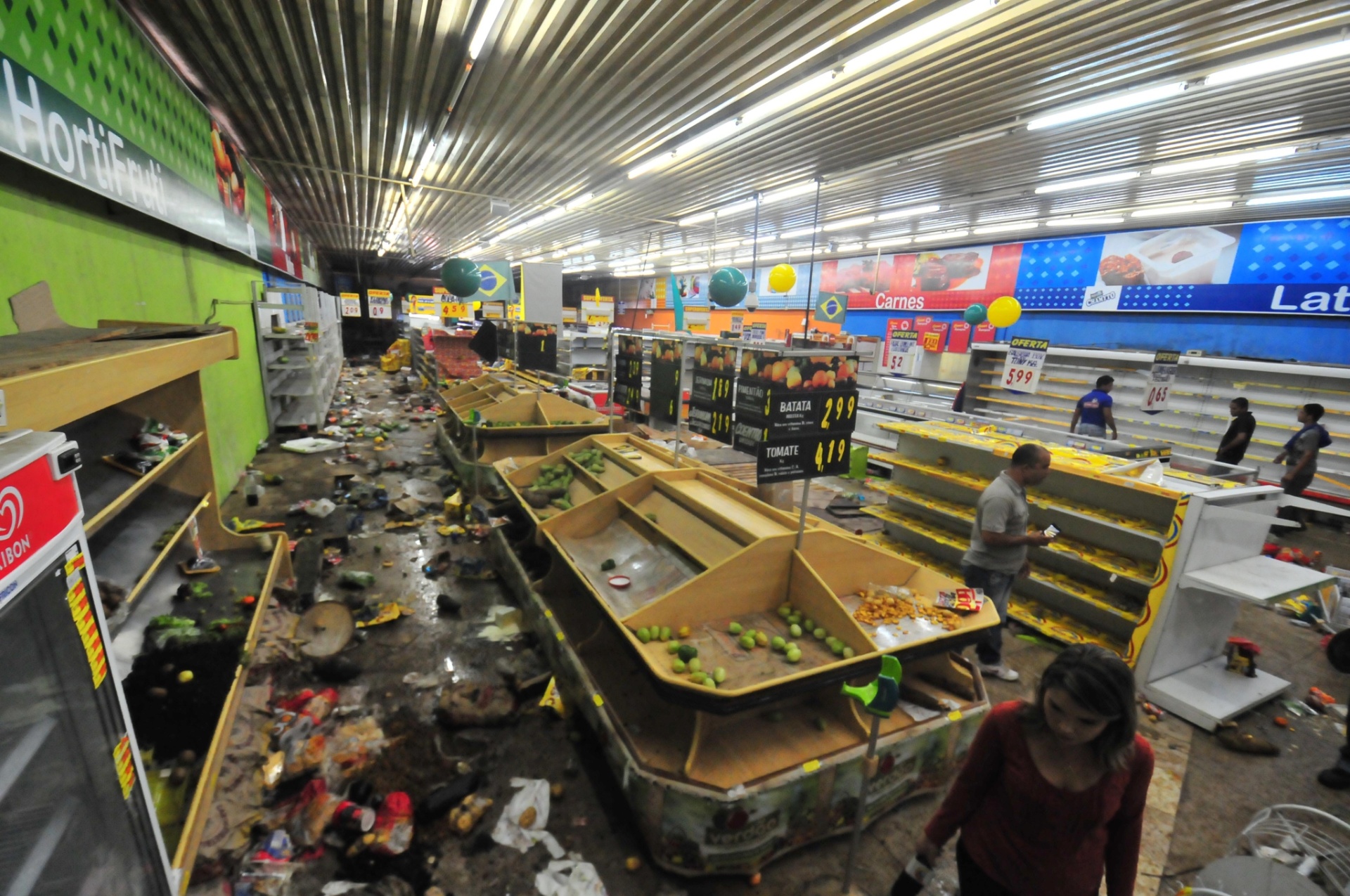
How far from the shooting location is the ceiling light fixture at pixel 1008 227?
12961mm

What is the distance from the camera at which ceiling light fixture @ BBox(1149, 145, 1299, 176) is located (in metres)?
7.48

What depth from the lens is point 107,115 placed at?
12.4 ft

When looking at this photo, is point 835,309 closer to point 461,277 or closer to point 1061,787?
point 461,277

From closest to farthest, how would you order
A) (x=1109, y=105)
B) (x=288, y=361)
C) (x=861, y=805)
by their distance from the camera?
(x=861, y=805) < (x=1109, y=105) < (x=288, y=361)

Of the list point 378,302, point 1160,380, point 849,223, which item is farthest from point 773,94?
point 378,302

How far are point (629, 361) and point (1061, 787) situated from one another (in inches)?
176

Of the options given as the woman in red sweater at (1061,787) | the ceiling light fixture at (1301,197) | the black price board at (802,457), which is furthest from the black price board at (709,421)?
the ceiling light fixture at (1301,197)

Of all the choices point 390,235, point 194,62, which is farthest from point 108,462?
point 390,235

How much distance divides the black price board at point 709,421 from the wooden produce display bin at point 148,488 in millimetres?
Result: 2982

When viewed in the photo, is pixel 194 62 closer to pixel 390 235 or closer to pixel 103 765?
pixel 103 765

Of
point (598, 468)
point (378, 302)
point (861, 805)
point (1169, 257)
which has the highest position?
point (1169, 257)

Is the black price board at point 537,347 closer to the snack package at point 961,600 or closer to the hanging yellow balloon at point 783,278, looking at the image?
the snack package at point 961,600

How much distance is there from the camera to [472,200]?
43.6ft

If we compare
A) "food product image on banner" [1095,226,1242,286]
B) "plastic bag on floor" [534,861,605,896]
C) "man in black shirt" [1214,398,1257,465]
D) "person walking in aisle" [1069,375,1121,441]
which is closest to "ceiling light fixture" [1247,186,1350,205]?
"food product image on banner" [1095,226,1242,286]
